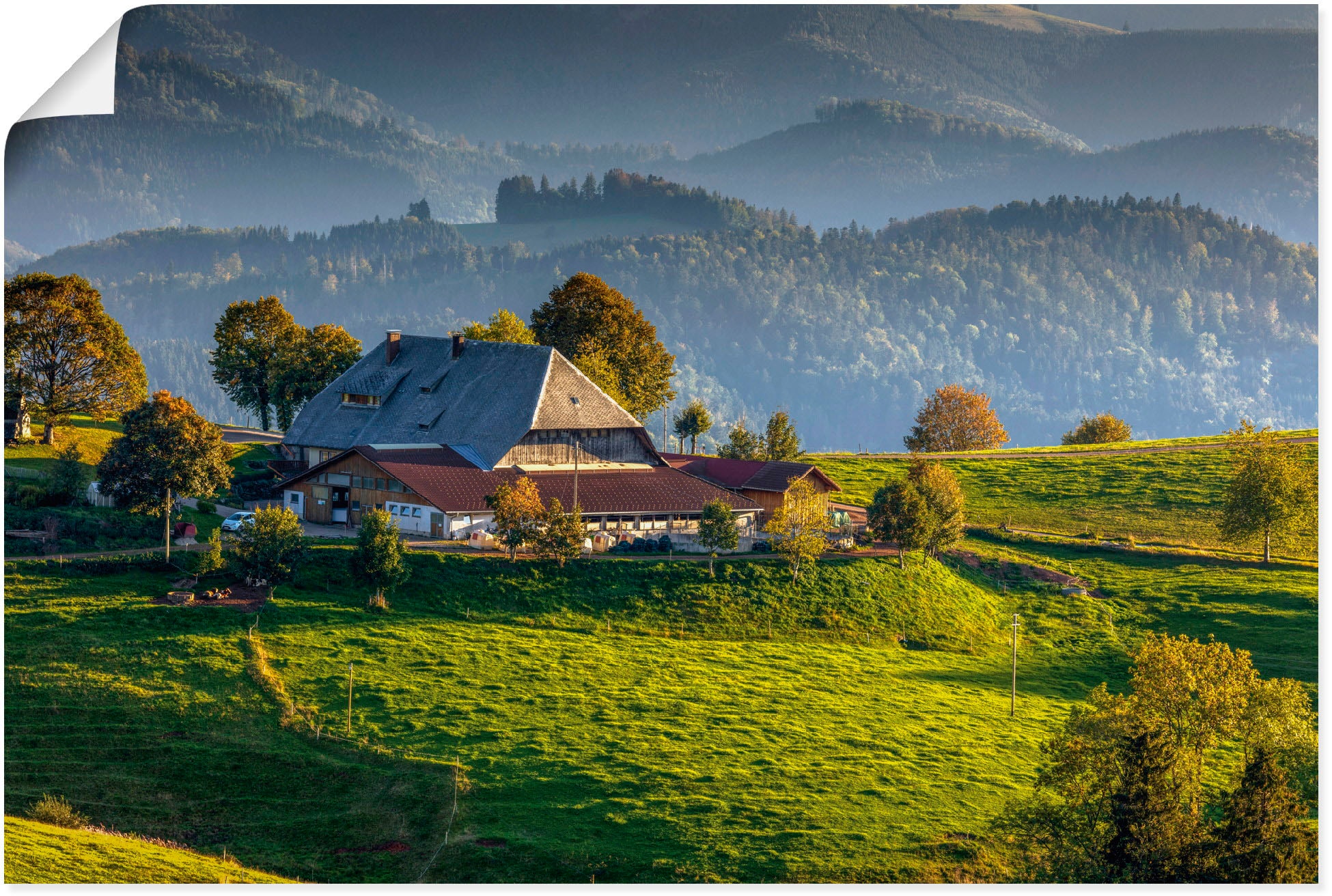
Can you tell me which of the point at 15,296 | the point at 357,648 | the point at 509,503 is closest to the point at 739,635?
the point at 509,503

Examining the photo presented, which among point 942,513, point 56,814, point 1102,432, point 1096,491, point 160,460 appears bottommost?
point 56,814

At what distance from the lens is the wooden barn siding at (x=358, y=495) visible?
72938 millimetres

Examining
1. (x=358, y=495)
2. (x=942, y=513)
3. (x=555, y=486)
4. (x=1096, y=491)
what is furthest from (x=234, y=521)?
(x=1096, y=491)

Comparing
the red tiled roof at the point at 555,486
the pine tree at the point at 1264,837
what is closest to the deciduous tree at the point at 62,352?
the red tiled roof at the point at 555,486

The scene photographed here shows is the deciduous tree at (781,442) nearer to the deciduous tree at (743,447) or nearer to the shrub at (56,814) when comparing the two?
the deciduous tree at (743,447)

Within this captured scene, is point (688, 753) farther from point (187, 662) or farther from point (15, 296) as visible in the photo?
point (15, 296)

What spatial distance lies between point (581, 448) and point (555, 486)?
7.42m

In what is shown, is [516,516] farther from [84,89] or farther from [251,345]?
[251,345]

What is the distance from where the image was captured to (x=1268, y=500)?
81875 mm

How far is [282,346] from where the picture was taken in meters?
106

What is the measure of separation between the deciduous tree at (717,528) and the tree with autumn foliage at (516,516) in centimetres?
905

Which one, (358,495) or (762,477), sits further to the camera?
(762,477)

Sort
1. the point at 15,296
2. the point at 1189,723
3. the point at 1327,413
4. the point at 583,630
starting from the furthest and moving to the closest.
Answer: the point at 15,296 < the point at 583,630 < the point at 1189,723 < the point at 1327,413

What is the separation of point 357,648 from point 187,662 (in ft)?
23.3
